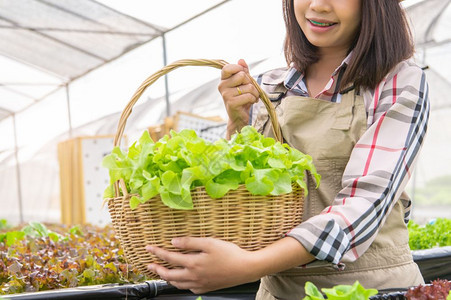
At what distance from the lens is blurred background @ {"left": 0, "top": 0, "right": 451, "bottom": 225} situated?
614 cm

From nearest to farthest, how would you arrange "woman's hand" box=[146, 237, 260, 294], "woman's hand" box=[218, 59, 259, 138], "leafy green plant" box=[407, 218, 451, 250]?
"woman's hand" box=[146, 237, 260, 294], "woman's hand" box=[218, 59, 259, 138], "leafy green plant" box=[407, 218, 451, 250]

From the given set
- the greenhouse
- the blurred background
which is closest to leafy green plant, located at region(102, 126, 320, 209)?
the greenhouse

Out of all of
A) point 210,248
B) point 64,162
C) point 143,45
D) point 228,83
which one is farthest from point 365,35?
point 64,162

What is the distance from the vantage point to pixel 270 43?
20.4 ft

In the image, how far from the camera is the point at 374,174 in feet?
4.25

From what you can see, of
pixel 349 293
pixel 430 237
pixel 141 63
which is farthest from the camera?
pixel 141 63

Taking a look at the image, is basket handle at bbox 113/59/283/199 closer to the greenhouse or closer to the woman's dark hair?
the greenhouse

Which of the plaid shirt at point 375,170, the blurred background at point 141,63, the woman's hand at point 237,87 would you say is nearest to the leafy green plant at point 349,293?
the plaid shirt at point 375,170

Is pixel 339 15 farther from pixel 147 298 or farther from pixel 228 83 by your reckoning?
pixel 147 298

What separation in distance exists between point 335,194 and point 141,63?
23.2ft

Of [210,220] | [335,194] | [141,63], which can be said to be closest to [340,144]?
[335,194]

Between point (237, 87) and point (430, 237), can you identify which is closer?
point (237, 87)

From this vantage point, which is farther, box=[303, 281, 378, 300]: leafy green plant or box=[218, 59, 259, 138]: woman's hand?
box=[218, 59, 259, 138]: woman's hand

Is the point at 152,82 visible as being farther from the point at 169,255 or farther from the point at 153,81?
the point at 169,255
